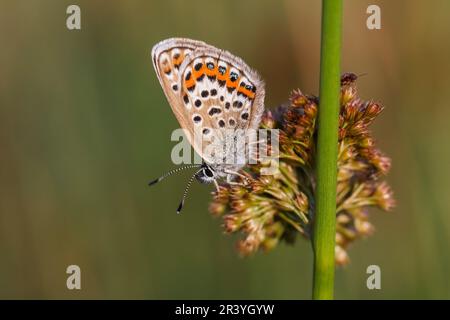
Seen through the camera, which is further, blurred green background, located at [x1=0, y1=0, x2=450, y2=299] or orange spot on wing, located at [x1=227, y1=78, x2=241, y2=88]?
blurred green background, located at [x1=0, y1=0, x2=450, y2=299]

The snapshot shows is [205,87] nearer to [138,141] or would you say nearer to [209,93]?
[209,93]

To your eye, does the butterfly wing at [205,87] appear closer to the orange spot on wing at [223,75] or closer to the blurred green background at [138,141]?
the orange spot on wing at [223,75]

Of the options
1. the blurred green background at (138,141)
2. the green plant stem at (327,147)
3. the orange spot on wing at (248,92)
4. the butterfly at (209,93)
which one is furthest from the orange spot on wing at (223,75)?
the blurred green background at (138,141)

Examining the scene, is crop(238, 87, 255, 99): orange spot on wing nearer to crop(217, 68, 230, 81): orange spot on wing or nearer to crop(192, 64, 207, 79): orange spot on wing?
crop(217, 68, 230, 81): orange spot on wing

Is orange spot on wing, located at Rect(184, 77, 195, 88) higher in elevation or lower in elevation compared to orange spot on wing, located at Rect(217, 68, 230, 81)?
lower

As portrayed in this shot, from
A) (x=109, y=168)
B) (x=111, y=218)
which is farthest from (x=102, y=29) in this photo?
(x=111, y=218)

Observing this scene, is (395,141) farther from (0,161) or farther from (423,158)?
(0,161)

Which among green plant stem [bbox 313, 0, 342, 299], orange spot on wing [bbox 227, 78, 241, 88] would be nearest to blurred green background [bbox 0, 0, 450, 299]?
orange spot on wing [bbox 227, 78, 241, 88]

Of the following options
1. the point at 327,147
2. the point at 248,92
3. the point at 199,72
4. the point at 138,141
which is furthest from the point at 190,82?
the point at 138,141
